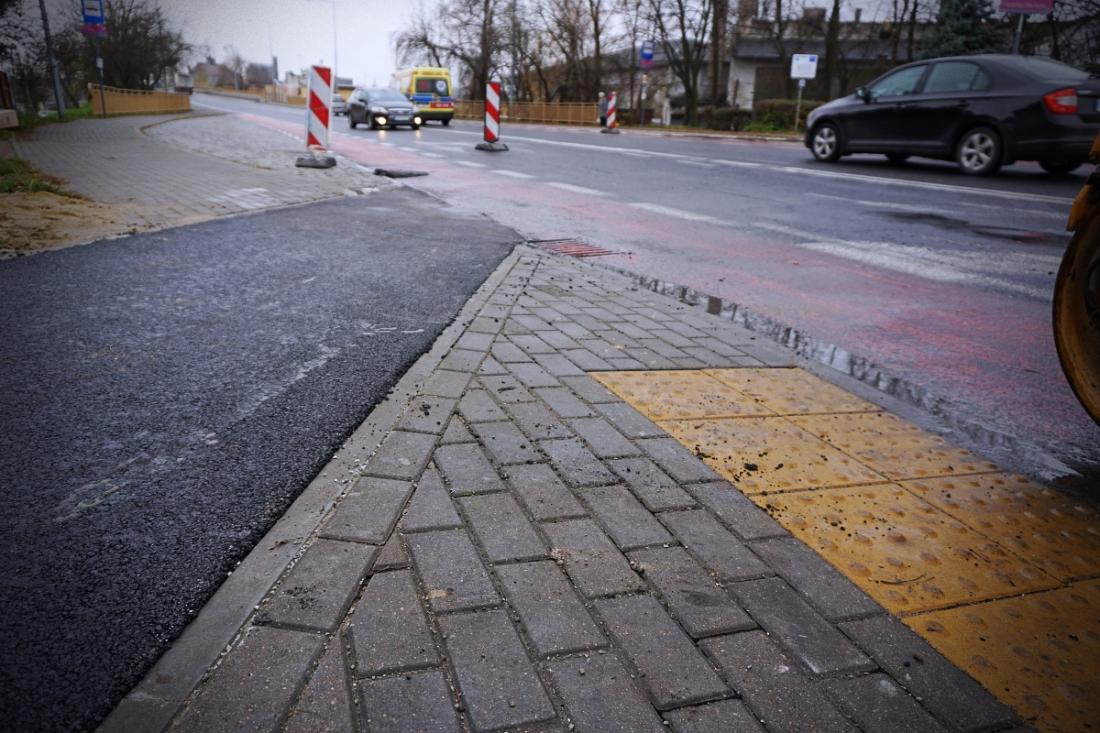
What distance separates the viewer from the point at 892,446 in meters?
2.89

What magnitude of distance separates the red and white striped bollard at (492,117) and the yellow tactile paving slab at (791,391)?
52.2ft

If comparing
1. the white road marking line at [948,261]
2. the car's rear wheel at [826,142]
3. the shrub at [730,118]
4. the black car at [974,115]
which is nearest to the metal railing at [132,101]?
the shrub at [730,118]

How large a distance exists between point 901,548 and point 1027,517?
22.6 inches

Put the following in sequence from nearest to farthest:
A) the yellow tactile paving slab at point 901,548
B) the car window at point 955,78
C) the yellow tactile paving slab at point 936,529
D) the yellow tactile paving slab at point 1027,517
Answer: the yellow tactile paving slab at point 936,529 → the yellow tactile paving slab at point 901,548 → the yellow tactile paving slab at point 1027,517 → the car window at point 955,78

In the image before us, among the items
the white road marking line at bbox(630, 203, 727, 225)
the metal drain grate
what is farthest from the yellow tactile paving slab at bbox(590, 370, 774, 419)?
the white road marking line at bbox(630, 203, 727, 225)

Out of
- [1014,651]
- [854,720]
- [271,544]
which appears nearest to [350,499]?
[271,544]

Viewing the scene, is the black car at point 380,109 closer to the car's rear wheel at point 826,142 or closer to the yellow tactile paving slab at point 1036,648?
the car's rear wheel at point 826,142

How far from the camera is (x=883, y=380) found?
145 inches

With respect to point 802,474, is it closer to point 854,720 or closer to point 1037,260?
point 854,720

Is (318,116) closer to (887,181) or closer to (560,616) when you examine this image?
(887,181)

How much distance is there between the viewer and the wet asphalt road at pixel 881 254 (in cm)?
345

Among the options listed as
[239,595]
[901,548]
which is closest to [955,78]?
[901,548]

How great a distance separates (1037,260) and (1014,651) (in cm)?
586

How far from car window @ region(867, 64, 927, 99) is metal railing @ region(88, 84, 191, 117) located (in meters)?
31.5
